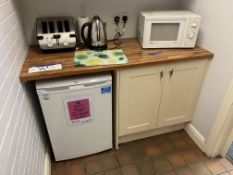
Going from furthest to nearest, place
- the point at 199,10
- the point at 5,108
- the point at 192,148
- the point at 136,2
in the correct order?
the point at 192,148, the point at 136,2, the point at 199,10, the point at 5,108

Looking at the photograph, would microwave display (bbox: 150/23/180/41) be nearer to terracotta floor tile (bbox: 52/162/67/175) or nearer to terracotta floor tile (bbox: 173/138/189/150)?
terracotta floor tile (bbox: 173/138/189/150)

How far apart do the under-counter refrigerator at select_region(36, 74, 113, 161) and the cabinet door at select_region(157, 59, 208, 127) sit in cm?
51

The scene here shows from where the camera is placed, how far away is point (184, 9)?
5.81 ft

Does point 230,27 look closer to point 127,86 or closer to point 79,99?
point 127,86

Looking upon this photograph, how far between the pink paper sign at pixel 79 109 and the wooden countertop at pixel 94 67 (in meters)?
0.22

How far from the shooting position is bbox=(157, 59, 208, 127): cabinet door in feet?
5.03

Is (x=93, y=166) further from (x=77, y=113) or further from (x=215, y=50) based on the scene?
(x=215, y=50)

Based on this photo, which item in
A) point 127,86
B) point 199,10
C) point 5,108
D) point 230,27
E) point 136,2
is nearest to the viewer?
point 5,108

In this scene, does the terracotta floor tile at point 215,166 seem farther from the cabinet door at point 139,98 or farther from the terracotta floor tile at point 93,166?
the terracotta floor tile at point 93,166

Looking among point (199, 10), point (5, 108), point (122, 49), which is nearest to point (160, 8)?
point (199, 10)

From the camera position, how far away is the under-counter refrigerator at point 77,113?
4.28 feet

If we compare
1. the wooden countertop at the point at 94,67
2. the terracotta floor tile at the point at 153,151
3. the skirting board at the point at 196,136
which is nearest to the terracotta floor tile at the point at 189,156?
the skirting board at the point at 196,136

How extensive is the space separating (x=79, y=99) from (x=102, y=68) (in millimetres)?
280

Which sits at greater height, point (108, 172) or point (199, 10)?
point (199, 10)
